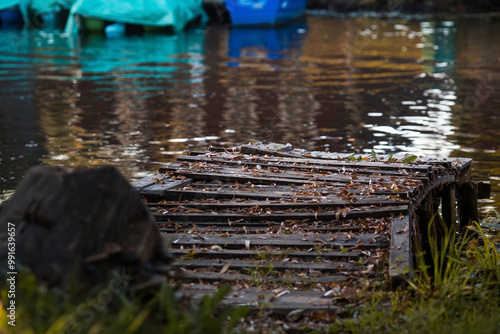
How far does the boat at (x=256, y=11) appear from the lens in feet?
117

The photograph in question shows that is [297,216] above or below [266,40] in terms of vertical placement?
above

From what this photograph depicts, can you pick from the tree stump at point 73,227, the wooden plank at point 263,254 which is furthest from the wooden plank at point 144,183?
the tree stump at point 73,227

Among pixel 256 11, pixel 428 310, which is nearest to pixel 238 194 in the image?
pixel 428 310

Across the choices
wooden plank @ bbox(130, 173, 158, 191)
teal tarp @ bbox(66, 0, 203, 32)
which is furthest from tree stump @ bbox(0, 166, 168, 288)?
teal tarp @ bbox(66, 0, 203, 32)

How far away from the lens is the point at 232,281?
538 centimetres

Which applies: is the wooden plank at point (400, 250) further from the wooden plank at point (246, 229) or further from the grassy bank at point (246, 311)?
the wooden plank at point (246, 229)

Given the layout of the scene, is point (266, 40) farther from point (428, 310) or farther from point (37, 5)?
point (428, 310)

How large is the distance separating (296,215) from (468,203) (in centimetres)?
321

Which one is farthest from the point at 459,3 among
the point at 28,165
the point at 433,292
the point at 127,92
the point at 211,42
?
the point at 433,292

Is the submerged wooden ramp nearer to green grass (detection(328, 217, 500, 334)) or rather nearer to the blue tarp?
green grass (detection(328, 217, 500, 334))

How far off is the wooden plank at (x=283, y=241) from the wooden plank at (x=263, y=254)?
5.7 inches

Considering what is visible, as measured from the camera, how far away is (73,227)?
389cm

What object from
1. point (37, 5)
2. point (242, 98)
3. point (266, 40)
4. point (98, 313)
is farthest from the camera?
point (37, 5)

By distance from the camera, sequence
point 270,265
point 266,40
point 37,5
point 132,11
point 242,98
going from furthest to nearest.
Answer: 1. point 37,5
2. point 132,11
3. point 266,40
4. point 242,98
5. point 270,265
